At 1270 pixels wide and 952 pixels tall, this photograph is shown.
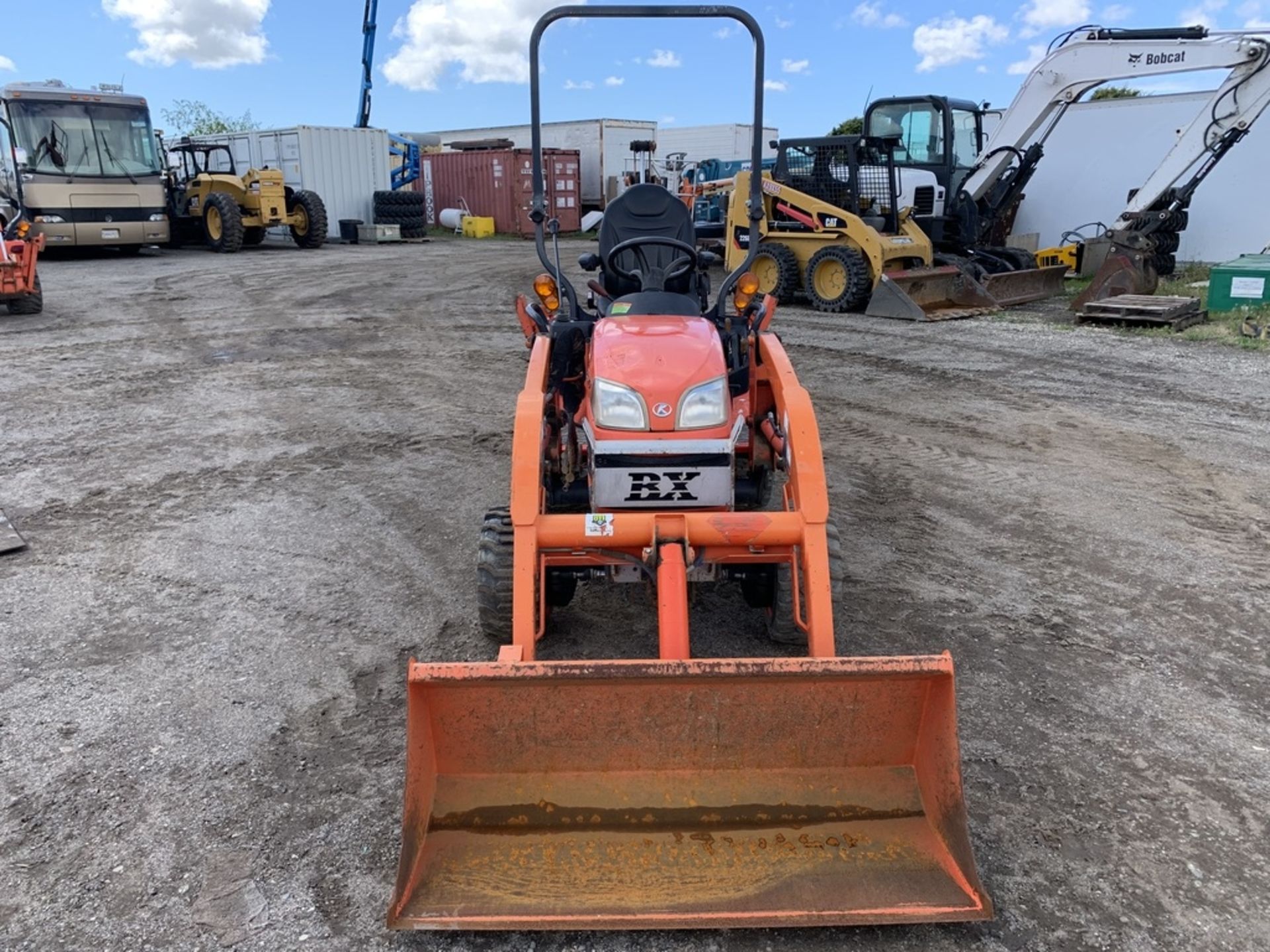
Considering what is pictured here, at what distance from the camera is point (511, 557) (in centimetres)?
359

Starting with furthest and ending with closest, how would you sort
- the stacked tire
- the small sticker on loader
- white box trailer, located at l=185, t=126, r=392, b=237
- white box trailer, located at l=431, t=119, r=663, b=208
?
white box trailer, located at l=431, t=119, r=663, b=208 < the stacked tire < white box trailer, located at l=185, t=126, r=392, b=237 < the small sticker on loader

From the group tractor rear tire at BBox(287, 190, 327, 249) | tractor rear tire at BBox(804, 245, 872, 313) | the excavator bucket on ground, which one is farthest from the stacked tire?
the excavator bucket on ground

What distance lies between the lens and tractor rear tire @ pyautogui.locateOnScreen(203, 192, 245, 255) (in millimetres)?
19234

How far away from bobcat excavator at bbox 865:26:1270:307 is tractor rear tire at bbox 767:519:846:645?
9.67m

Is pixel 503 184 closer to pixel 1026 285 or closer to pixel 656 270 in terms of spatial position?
pixel 1026 285

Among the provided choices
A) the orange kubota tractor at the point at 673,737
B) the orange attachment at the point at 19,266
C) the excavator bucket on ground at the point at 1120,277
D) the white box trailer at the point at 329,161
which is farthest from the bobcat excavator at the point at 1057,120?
the white box trailer at the point at 329,161

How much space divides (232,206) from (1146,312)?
16304mm

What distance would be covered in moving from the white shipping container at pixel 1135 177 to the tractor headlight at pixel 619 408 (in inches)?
651

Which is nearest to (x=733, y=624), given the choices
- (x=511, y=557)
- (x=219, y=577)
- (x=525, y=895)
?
(x=511, y=557)

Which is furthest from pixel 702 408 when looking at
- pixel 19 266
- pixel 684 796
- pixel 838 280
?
pixel 19 266

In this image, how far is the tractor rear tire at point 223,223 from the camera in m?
19.2

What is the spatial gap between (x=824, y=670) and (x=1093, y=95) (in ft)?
116

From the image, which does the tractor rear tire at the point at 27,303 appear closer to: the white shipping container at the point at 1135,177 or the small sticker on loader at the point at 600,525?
the small sticker on loader at the point at 600,525

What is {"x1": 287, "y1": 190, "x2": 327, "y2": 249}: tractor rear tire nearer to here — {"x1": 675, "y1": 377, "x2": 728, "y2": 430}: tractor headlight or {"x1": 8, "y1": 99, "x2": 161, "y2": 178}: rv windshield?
{"x1": 8, "y1": 99, "x2": 161, "y2": 178}: rv windshield
